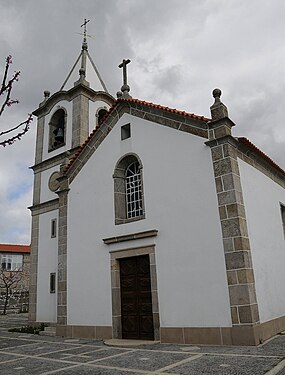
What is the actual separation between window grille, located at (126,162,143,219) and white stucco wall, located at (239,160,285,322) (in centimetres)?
290

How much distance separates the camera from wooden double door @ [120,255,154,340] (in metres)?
8.46

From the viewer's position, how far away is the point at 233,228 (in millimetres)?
7352

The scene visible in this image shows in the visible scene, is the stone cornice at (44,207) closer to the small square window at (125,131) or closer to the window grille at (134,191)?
the window grille at (134,191)

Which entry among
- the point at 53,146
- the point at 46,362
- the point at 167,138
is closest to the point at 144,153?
the point at 167,138

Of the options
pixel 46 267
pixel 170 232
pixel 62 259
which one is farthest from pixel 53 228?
pixel 170 232

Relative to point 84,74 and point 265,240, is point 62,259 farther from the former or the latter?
point 84,74

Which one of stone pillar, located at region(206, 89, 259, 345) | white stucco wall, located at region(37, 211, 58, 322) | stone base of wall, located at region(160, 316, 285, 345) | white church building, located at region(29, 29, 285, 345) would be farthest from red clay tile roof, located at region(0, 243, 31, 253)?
stone pillar, located at region(206, 89, 259, 345)

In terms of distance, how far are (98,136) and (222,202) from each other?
191 inches

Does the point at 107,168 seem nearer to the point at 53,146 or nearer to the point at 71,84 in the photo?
the point at 53,146

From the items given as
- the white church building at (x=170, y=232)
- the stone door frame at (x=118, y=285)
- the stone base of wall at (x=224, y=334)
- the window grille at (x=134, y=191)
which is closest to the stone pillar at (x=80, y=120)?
the white church building at (x=170, y=232)

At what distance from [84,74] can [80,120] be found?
2.47 meters

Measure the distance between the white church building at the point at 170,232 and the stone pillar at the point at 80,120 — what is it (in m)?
2.67

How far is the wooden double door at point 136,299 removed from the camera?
846 centimetres

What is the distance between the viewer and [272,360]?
5270 millimetres
